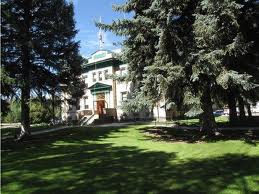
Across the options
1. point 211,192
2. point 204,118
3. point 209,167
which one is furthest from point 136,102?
point 211,192

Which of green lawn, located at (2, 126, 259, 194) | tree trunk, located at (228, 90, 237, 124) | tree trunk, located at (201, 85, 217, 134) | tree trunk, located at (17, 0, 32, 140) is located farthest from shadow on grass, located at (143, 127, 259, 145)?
tree trunk, located at (17, 0, 32, 140)

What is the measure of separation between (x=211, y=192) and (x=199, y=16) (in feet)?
38.4

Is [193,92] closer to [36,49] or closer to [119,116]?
[36,49]

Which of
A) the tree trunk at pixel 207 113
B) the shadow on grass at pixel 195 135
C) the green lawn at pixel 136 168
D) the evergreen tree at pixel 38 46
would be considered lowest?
the green lawn at pixel 136 168

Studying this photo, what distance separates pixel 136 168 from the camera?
13.2 meters

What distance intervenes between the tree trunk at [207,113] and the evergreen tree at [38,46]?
417 inches

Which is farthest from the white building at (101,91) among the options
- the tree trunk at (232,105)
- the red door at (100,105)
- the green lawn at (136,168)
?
the green lawn at (136,168)

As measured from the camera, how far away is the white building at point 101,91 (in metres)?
45.7

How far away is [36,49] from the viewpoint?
83.6ft

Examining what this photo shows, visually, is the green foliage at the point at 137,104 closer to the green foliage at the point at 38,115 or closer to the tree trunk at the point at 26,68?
the tree trunk at the point at 26,68

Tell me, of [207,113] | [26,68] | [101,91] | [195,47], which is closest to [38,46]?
[26,68]

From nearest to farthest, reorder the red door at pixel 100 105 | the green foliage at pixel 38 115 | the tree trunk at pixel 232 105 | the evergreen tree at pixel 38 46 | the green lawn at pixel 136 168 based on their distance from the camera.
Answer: the green lawn at pixel 136 168 < the tree trunk at pixel 232 105 < the evergreen tree at pixel 38 46 < the red door at pixel 100 105 < the green foliage at pixel 38 115

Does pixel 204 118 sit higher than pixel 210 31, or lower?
lower

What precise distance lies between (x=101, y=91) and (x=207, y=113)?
27.9 metres
